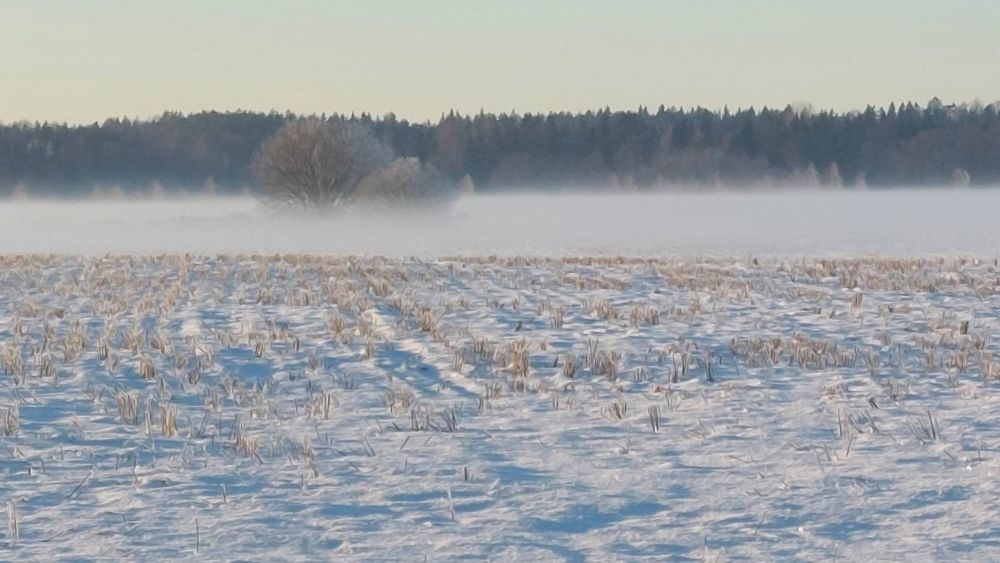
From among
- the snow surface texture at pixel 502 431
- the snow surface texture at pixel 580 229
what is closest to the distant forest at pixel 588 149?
the snow surface texture at pixel 580 229

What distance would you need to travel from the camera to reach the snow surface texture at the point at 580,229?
38.2 meters

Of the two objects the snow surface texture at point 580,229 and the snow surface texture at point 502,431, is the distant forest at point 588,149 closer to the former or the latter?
the snow surface texture at point 580,229

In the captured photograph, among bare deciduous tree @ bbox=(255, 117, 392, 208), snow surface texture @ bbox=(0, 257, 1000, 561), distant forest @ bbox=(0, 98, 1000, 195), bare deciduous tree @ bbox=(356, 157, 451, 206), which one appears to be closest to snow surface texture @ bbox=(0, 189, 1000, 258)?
bare deciduous tree @ bbox=(356, 157, 451, 206)

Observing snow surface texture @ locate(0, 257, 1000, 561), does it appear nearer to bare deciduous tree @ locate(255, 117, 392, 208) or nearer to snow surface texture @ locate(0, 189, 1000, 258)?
snow surface texture @ locate(0, 189, 1000, 258)

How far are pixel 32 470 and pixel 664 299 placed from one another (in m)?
9.74

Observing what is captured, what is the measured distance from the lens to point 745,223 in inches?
2359

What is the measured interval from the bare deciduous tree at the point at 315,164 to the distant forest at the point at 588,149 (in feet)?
130

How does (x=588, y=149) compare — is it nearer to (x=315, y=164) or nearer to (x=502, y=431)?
(x=315, y=164)

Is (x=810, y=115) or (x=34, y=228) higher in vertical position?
(x=810, y=115)

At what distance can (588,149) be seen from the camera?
105625 mm

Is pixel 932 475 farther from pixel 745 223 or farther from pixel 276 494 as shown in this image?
pixel 745 223

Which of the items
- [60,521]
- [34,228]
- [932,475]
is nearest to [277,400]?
[60,521]

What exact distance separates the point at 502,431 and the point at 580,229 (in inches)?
1979

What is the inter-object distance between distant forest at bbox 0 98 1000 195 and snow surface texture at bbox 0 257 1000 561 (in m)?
81.1
